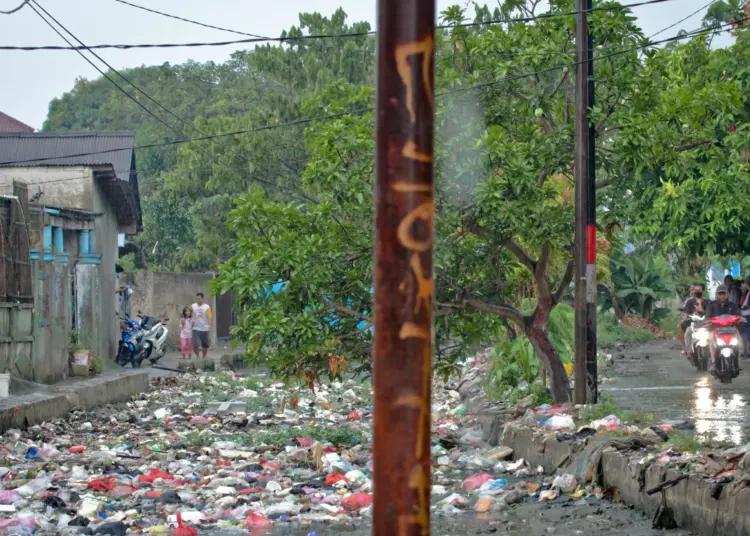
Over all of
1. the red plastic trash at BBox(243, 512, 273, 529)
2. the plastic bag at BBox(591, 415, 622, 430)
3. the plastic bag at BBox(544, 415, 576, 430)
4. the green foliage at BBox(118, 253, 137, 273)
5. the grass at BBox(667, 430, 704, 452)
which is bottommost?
the red plastic trash at BBox(243, 512, 273, 529)

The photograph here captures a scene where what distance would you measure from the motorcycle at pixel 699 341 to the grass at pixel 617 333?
9.52 m

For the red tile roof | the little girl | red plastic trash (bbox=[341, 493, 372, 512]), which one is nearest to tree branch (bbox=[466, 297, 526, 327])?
red plastic trash (bbox=[341, 493, 372, 512])

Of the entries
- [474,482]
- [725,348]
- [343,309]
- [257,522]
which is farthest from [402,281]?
[725,348]

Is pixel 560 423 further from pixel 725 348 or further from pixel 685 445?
pixel 725 348

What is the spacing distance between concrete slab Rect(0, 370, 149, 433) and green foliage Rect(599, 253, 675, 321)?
17310 millimetres

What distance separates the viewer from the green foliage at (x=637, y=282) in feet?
104

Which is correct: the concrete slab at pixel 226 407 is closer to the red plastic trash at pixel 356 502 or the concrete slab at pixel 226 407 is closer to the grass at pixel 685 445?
the red plastic trash at pixel 356 502

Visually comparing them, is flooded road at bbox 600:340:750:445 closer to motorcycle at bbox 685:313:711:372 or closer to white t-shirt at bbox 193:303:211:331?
motorcycle at bbox 685:313:711:372

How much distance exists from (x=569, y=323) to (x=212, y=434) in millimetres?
5060

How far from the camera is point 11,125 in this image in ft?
136

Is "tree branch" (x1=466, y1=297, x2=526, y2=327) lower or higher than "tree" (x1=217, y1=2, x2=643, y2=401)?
lower

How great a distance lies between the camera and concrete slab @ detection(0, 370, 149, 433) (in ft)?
41.1

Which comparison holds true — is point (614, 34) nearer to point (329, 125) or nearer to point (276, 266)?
point (329, 125)

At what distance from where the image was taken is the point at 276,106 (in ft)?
101
